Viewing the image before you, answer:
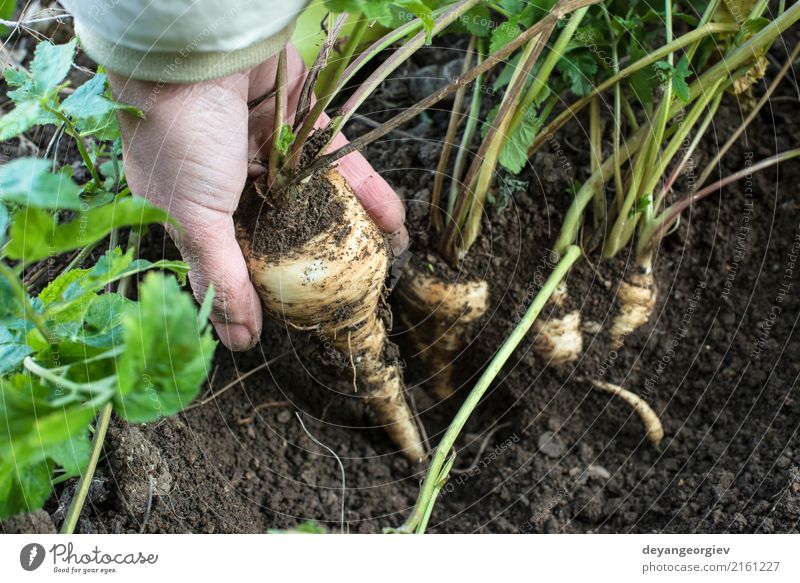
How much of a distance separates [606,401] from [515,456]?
0.56 ft

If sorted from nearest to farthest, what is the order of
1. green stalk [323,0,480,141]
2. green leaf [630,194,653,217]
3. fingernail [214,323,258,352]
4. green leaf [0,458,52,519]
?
1. green leaf [0,458,52,519]
2. green stalk [323,0,480,141]
3. fingernail [214,323,258,352]
4. green leaf [630,194,653,217]


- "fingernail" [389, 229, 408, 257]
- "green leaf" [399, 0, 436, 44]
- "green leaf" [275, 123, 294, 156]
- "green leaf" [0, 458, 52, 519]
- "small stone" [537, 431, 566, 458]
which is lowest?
"small stone" [537, 431, 566, 458]

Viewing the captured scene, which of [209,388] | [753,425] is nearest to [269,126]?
[209,388]

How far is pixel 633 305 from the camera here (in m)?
1.11

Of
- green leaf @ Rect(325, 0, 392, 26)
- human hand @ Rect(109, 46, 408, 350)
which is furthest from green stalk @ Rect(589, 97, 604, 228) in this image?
green leaf @ Rect(325, 0, 392, 26)

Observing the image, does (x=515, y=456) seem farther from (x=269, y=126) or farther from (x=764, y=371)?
(x=269, y=126)

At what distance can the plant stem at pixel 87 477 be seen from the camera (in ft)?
2.37

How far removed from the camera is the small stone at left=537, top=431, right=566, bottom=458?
107 centimetres

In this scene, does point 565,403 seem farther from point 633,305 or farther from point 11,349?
point 11,349

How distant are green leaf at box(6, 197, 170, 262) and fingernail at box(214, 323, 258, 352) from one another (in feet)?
1.35

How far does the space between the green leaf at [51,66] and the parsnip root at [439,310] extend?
559 mm

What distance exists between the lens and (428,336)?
1.16 m

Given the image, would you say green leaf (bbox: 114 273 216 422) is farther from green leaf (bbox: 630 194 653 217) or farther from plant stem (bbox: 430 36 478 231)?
green leaf (bbox: 630 194 653 217)

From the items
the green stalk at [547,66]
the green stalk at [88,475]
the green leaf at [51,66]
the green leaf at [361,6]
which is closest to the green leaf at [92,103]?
the green leaf at [51,66]
